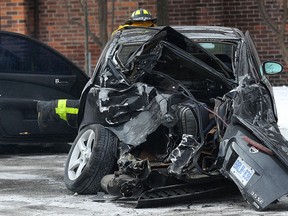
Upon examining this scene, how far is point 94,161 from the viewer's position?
8.83m

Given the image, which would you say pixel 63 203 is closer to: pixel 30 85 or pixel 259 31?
pixel 30 85

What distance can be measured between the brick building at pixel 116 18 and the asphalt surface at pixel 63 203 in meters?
7.51

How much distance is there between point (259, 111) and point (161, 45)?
1.22 metres

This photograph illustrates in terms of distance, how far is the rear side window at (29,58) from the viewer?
12203mm

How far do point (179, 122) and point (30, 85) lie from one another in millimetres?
3915

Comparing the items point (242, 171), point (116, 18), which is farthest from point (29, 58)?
point (116, 18)

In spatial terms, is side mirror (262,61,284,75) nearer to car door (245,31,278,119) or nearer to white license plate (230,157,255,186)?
car door (245,31,278,119)

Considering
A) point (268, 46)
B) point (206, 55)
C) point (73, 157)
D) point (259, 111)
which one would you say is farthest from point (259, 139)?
point (268, 46)

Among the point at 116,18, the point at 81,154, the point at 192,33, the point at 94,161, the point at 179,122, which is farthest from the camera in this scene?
the point at 116,18

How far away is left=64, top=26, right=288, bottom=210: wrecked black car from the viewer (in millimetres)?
8070

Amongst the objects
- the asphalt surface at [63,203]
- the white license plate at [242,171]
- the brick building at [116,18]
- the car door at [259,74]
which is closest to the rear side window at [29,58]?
the asphalt surface at [63,203]

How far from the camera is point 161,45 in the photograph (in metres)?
9.08

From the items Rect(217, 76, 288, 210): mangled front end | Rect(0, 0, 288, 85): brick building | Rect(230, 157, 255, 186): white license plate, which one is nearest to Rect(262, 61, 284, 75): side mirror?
Rect(217, 76, 288, 210): mangled front end

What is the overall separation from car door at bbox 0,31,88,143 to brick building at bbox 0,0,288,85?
5.17 m
